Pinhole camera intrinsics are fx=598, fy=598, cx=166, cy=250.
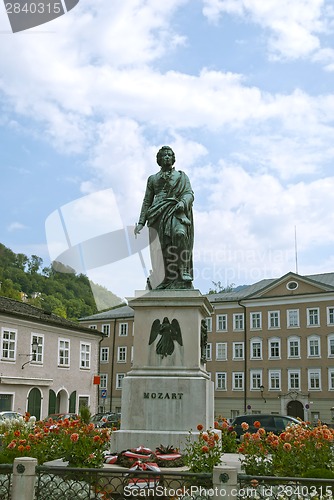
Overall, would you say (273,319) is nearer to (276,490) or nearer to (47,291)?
(47,291)

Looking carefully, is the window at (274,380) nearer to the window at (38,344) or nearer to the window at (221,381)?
the window at (221,381)

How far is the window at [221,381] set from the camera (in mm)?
57719

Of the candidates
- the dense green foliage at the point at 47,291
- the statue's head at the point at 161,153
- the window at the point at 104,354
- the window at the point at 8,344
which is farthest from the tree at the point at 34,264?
the statue's head at the point at 161,153

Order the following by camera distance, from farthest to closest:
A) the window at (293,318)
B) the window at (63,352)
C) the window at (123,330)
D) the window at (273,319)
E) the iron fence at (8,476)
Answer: the window at (123,330)
the window at (273,319)
the window at (293,318)
the window at (63,352)
the iron fence at (8,476)

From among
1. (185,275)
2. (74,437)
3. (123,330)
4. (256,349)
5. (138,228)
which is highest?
(123,330)

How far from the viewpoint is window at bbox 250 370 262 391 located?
5588 centimetres

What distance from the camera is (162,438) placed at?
1012 centimetres

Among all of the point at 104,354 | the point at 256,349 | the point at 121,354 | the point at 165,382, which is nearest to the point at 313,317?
the point at 256,349

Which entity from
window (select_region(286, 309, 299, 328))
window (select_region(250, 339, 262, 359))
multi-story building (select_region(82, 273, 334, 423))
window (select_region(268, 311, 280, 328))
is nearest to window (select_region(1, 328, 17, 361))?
multi-story building (select_region(82, 273, 334, 423))

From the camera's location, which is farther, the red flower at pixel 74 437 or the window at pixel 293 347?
the window at pixel 293 347

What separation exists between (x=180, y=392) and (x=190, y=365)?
0.56 meters

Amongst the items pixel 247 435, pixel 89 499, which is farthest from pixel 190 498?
pixel 247 435

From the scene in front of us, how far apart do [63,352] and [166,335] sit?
34.5m

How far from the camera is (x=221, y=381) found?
58.2 meters
